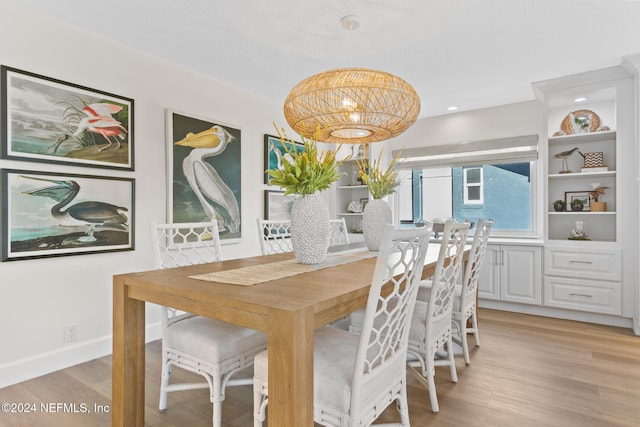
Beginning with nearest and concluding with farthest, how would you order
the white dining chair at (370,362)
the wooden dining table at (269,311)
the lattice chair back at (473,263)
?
the wooden dining table at (269,311) < the white dining chair at (370,362) < the lattice chair back at (473,263)

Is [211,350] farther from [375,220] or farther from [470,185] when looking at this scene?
[470,185]

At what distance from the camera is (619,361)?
8.22 ft

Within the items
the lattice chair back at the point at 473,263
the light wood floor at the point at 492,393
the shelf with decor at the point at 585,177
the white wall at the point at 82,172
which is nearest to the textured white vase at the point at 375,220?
the lattice chair back at the point at 473,263

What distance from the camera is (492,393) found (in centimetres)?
204

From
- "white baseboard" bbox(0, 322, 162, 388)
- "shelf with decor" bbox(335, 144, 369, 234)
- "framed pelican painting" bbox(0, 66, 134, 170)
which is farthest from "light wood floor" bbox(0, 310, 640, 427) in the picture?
"shelf with decor" bbox(335, 144, 369, 234)

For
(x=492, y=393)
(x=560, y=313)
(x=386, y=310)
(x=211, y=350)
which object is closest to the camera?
(x=386, y=310)

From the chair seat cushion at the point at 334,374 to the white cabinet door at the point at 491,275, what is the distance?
295cm

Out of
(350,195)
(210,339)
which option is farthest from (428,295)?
(350,195)

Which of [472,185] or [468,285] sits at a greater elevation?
[472,185]

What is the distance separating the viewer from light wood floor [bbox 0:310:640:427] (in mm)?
1797

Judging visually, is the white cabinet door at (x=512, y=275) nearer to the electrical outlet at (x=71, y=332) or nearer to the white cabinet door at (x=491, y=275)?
the white cabinet door at (x=491, y=275)

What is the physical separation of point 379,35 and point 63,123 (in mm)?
2317

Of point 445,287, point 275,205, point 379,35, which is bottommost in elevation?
point 445,287

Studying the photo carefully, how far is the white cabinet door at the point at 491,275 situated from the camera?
383cm
